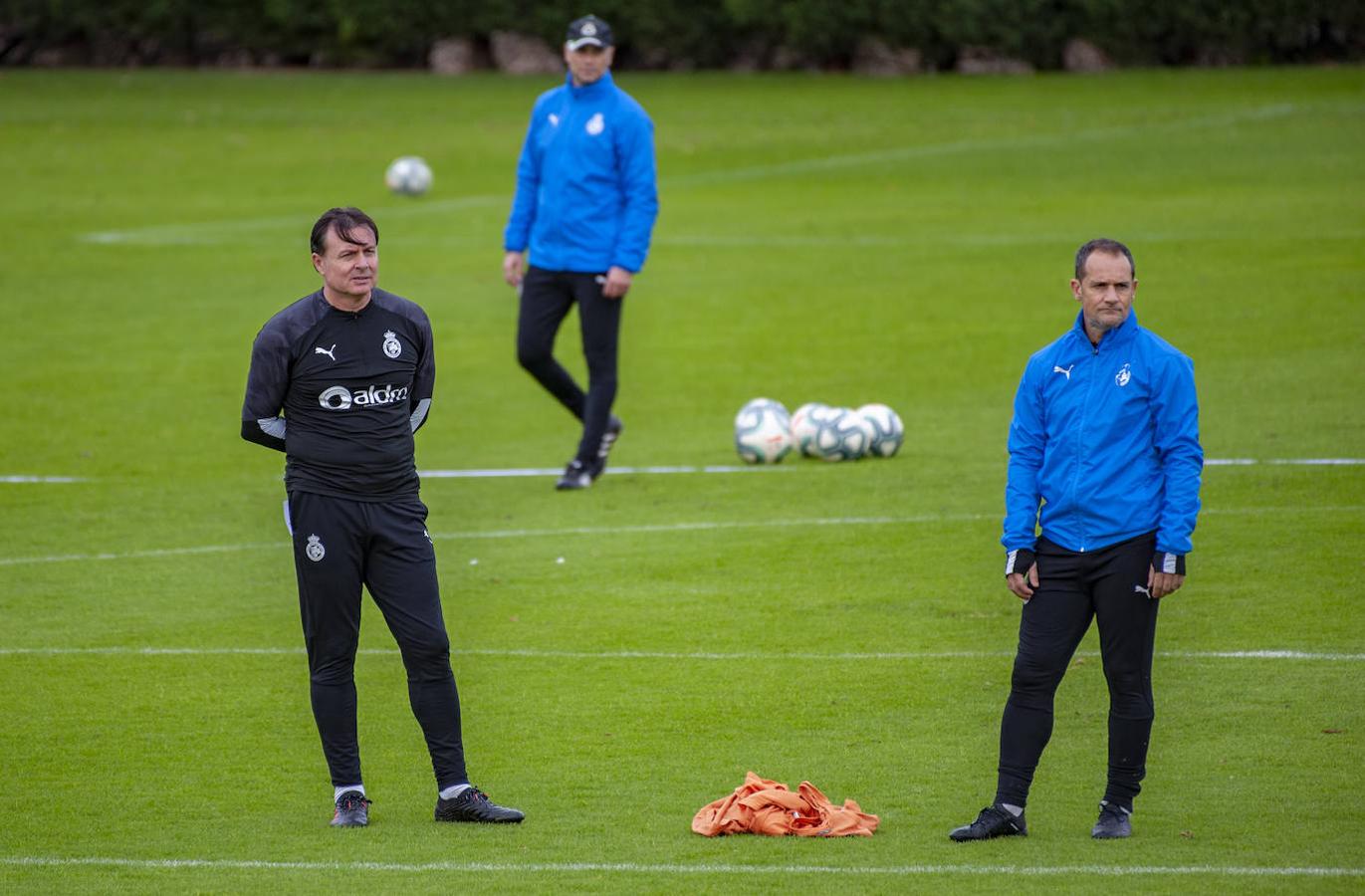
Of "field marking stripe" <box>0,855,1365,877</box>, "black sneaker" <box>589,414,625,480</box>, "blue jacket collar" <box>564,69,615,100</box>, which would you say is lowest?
"field marking stripe" <box>0,855,1365,877</box>

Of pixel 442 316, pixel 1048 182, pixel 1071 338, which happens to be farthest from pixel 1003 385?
pixel 1048 182

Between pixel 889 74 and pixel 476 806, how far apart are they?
40.0 meters

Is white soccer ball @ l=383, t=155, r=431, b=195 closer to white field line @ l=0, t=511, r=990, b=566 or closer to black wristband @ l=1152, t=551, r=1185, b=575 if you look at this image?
white field line @ l=0, t=511, r=990, b=566

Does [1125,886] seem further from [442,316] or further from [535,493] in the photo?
[442,316]

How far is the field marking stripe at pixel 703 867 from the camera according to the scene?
6527mm

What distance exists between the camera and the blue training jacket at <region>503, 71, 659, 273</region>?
12891mm

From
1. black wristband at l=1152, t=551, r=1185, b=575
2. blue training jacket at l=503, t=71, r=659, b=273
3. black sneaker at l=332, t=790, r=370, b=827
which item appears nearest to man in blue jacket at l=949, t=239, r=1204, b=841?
black wristband at l=1152, t=551, r=1185, b=575

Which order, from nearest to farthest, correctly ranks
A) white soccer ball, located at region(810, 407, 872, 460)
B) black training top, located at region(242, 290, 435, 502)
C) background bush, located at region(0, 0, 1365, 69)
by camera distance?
black training top, located at region(242, 290, 435, 502)
white soccer ball, located at region(810, 407, 872, 460)
background bush, located at region(0, 0, 1365, 69)

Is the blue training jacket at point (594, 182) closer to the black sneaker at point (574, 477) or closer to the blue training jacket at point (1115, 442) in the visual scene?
the black sneaker at point (574, 477)

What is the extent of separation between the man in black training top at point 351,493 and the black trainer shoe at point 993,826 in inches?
63.3

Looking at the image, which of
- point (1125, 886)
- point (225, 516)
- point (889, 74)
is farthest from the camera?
point (889, 74)

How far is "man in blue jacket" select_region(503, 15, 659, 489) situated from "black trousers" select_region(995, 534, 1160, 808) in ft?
20.6

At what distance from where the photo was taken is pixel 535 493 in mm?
13516

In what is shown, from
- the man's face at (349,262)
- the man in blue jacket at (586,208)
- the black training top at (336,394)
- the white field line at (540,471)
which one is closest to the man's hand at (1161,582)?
the black training top at (336,394)
